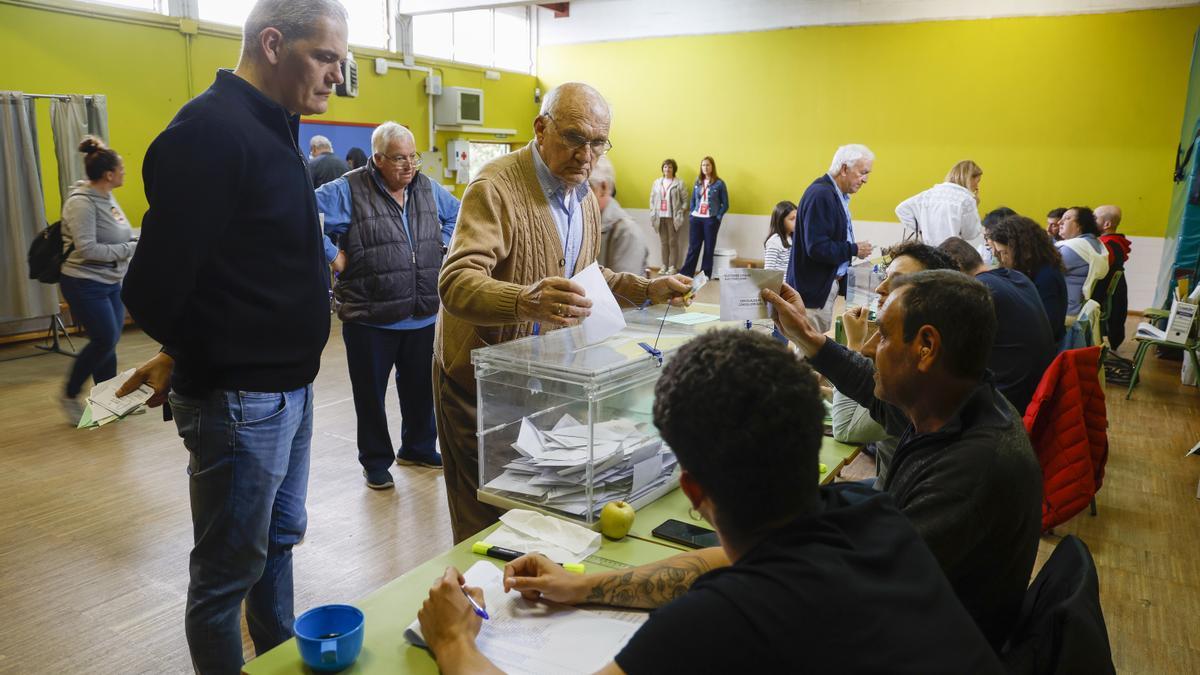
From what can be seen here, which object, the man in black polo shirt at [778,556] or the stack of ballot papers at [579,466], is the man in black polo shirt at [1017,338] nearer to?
the stack of ballot papers at [579,466]

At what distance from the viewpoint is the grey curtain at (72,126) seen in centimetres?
664

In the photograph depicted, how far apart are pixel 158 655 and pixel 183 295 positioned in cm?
156

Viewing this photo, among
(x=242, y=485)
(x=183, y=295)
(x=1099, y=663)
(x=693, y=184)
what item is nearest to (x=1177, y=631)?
(x=1099, y=663)

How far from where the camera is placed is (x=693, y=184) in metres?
12.7

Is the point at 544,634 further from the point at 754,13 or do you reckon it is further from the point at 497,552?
the point at 754,13

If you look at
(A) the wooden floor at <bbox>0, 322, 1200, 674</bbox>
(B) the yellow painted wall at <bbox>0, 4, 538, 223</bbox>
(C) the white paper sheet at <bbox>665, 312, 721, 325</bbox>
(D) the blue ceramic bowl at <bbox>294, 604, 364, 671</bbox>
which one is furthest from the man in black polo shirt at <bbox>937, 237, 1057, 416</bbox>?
(B) the yellow painted wall at <bbox>0, 4, 538, 223</bbox>

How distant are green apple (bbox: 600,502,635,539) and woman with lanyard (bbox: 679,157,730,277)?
410 inches

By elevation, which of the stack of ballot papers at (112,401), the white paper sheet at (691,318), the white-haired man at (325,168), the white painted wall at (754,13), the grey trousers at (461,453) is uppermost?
the white painted wall at (754,13)

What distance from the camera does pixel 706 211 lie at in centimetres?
1186

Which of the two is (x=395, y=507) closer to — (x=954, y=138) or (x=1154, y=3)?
(x=954, y=138)

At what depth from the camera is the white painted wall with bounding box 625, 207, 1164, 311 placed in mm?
10055

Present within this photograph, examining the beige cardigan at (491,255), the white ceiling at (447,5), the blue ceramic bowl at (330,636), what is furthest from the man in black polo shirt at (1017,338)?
the white ceiling at (447,5)

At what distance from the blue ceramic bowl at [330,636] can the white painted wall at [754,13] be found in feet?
38.0

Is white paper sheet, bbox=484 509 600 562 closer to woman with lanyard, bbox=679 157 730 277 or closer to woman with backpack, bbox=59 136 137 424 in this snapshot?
woman with backpack, bbox=59 136 137 424
